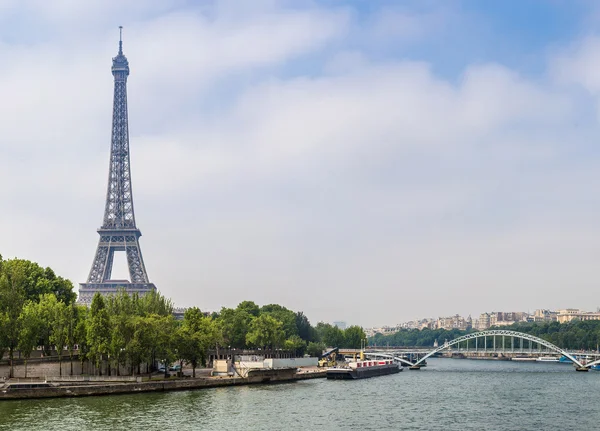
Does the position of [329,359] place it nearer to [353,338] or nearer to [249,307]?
[249,307]

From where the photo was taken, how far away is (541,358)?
14588 centimetres

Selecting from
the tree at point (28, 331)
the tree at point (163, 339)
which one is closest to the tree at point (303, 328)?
the tree at point (163, 339)

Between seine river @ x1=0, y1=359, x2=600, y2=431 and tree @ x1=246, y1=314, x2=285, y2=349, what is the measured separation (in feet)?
72.1

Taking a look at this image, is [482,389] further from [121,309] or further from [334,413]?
[121,309]

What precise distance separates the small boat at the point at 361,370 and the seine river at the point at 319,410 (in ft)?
39.7

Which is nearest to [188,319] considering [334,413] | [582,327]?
[334,413]

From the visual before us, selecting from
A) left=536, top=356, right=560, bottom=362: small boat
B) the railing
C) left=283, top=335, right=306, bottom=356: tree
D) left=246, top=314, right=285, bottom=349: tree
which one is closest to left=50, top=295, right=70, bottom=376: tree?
the railing

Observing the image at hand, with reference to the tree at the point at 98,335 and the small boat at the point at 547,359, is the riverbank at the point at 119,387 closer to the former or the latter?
the tree at the point at 98,335

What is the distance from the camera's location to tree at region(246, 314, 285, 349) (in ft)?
305

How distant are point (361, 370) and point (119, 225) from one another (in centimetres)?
5823

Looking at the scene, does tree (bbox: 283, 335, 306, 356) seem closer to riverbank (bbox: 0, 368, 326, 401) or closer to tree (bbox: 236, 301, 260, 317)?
tree (bbox: 236, 301, 260, 317)

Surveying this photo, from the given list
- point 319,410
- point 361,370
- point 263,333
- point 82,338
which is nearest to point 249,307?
point 263,333

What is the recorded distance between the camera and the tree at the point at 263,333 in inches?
3664

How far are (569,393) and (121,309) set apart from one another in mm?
39286
